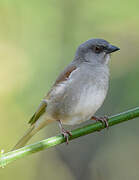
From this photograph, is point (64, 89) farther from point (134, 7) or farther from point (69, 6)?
point (69, 6)

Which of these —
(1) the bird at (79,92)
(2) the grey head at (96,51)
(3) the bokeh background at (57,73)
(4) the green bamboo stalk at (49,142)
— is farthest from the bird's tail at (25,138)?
(4) the green bamboo stalk at (49,142)

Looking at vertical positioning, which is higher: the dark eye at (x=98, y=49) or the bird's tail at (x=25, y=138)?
the dark eye at (x=98, y=49)

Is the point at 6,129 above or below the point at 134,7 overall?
below

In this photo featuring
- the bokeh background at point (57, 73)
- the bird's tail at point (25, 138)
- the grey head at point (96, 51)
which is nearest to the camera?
the bird's tail at point (25, 138)

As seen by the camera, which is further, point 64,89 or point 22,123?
point 22,123

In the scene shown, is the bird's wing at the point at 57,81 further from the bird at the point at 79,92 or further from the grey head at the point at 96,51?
the grey head at the point at 96,51

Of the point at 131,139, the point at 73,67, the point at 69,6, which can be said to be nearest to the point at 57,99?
the point at 73,67

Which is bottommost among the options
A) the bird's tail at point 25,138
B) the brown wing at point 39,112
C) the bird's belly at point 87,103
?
the bird's tail at point 25,138

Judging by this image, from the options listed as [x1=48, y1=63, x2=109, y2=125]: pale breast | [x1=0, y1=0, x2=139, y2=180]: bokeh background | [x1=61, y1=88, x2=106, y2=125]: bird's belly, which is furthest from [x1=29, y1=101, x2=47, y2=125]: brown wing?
[x1=0, y1=0, x2=139, y2=180]: bokeh background
